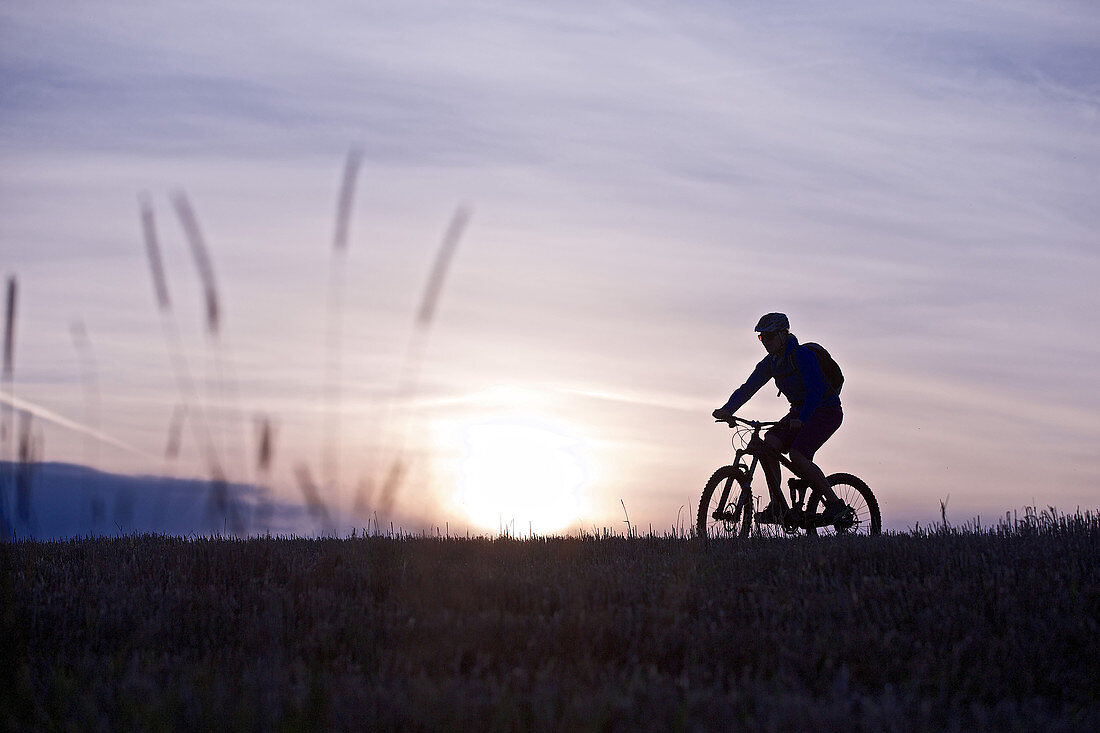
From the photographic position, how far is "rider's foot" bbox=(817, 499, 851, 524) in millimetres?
12336

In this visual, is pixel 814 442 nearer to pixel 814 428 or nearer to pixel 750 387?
pixel 814 428

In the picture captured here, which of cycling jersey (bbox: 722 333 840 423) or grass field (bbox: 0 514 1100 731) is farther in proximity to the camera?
cycling jersey (bbox: 722 333 840 423)

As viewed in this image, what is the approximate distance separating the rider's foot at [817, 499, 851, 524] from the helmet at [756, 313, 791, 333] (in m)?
2.23

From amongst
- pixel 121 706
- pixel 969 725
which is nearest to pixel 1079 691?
pixel 969 725

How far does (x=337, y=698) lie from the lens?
5242mm

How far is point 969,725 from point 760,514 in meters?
6.60

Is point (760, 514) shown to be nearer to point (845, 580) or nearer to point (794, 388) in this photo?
point (794, 388)

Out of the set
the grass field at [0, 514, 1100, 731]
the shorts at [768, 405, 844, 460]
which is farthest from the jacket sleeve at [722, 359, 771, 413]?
the grass field at [0, 514, 1100, 731]

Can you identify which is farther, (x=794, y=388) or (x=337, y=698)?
(x=794, y=388)

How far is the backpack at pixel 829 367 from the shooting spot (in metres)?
12.1

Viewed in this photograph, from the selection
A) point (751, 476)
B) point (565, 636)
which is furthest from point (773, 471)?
point (565, 636)

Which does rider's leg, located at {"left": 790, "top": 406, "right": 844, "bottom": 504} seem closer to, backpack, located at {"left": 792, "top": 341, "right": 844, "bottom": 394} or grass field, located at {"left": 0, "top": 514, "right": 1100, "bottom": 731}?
backpack, located at {"left": 792, "top": 341, "right": 844, "bottom": 394}

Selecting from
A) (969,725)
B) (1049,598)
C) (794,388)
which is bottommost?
(969,725)

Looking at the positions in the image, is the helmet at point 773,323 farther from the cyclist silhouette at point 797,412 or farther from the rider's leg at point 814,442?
the rider's leg at point 814,442
